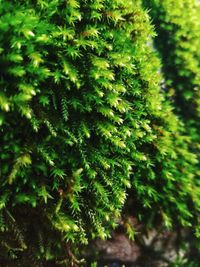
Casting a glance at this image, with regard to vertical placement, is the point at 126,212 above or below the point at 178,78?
below

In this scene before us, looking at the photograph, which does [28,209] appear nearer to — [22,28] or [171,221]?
[22,28]

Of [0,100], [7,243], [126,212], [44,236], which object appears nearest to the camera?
[0,100]

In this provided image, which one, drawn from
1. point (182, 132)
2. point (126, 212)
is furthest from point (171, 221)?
point (182, 132)

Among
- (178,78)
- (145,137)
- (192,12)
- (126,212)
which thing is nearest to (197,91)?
(178,78)

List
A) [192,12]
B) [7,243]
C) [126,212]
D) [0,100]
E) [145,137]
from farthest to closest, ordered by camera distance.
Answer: [192,12]
[126,212]
[145,137]
[7,243]
[0,100]

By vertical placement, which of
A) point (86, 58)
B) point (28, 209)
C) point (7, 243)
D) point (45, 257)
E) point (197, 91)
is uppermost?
point (86, 58)

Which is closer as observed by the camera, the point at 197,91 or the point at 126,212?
the point at 126,212

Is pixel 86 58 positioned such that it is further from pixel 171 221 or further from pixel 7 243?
pixel 171 221
